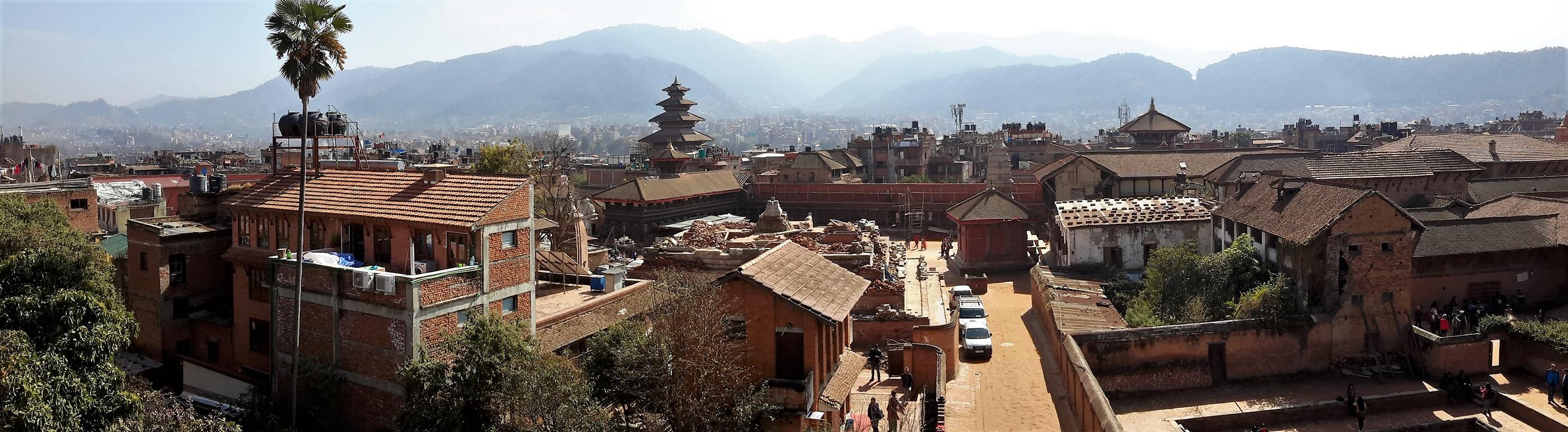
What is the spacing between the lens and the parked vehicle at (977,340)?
30.1 metres

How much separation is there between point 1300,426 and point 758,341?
49.4 ft

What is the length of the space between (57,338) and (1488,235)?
39625 mm

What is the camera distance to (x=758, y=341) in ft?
66.5

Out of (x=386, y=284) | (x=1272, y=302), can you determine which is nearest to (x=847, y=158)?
(x=1272, y=302)

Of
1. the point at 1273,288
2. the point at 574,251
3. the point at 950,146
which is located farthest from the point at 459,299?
the point at 950,146

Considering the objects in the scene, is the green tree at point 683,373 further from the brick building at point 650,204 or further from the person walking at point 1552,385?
the brick building at point 650,204

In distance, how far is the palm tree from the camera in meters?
20.7

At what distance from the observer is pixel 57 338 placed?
1973cm

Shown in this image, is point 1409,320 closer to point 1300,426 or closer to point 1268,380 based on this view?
point 1268,380

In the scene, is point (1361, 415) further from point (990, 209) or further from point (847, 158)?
point (847, 158)

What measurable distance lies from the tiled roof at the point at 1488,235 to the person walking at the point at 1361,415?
8.70m

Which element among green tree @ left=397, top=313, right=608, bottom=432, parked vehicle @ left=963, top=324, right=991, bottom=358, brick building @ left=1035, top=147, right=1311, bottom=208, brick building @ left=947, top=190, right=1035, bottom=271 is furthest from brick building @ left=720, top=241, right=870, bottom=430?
brick building @ left=1035, top=147, right=1311, bottom=208

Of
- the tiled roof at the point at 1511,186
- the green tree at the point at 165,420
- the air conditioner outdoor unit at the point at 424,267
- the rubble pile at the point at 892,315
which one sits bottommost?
the green tree at the point at 165,420

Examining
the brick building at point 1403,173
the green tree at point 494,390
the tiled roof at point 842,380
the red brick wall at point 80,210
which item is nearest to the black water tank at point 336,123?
the green tree at point 494,390
